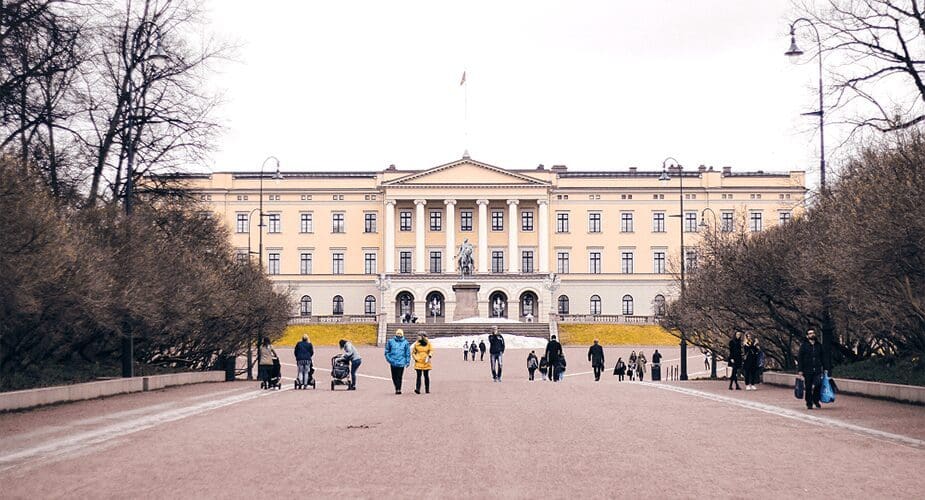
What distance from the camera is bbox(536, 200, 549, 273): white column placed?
114250 mm

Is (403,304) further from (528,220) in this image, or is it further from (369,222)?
(528,220)

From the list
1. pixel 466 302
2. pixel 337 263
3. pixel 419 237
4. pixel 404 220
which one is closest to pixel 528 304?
pixel 419 237

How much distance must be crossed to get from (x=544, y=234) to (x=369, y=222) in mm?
17726

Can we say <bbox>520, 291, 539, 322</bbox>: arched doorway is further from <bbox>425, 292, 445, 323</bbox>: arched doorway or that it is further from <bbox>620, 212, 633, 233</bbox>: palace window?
<bbox>620, 212, 633, 233</bbox>: palace window

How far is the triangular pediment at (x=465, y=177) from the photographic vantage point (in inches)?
4478

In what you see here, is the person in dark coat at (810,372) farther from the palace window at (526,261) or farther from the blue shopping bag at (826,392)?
the palace window at (526,261)

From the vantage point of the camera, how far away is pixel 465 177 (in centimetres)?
11438

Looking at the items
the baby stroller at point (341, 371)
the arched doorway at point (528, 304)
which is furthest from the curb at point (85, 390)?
the arched doorway at point (528, 304)

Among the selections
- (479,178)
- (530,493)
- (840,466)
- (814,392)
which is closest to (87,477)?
(530,493)

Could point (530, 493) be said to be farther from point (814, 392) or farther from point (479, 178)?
point (479, 178)

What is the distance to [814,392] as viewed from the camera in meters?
22.5

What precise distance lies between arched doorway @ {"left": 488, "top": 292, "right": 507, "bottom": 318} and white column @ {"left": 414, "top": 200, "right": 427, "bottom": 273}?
7.83m

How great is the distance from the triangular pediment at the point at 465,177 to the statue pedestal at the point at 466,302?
2050cm

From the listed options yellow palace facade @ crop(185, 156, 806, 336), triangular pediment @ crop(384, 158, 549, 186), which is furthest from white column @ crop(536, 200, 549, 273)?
triangular pediment @ crop(384, 158, 549, 186)
